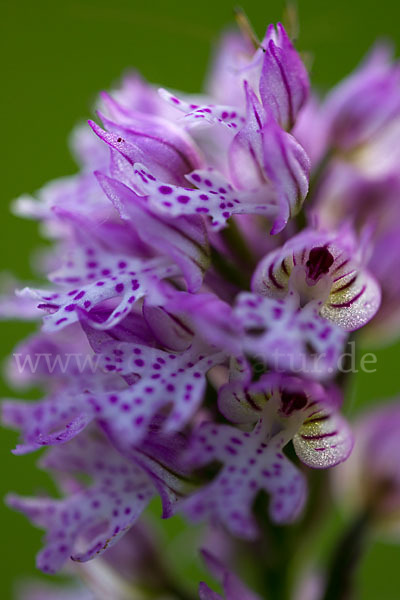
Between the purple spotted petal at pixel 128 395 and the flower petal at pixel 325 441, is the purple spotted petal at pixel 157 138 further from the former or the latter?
the flower petal at pixel 325 441

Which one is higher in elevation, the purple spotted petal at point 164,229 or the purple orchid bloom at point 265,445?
the purple spotted petal at point 164,229

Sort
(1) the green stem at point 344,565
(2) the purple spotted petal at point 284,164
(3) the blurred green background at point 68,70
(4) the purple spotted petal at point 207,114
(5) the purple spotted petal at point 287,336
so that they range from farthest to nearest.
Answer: (3) the blurred green background at point 68,70 < (1) the green stem at point 344,565 < (4) the purple spotted petal at point 207,114 < (2) the purple spotted petal at point 284,164 < (5) the purple spotted petal at point 287,336

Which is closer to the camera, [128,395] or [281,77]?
[128,395]

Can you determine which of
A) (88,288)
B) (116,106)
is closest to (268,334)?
(88,288)

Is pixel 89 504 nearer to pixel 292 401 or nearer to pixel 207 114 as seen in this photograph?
pixel 292 401

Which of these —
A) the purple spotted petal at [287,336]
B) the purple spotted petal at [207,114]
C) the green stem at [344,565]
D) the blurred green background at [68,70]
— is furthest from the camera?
the blurred green background at [68,70]

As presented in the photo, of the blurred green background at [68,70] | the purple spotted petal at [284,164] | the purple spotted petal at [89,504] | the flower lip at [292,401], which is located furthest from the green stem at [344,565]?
the blurred green background at [68,70]

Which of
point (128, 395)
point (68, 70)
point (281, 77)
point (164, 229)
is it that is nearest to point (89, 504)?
point (128, 395)
